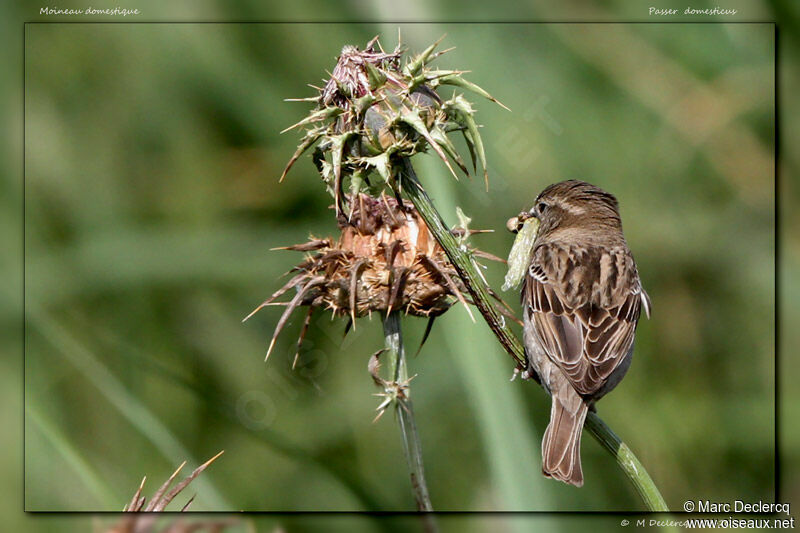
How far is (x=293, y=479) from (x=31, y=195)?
2308 millimetres

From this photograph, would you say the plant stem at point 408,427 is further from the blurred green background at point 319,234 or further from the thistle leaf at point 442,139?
the blurred green background at point 319,234

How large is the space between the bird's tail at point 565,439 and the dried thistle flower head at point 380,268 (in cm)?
74

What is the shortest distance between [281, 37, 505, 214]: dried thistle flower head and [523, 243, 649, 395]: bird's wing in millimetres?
1206

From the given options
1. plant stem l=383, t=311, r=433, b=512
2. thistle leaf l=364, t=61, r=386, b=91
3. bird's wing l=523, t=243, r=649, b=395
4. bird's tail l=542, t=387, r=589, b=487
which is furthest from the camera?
bird's wing l=523, t=243, r=649, b=395

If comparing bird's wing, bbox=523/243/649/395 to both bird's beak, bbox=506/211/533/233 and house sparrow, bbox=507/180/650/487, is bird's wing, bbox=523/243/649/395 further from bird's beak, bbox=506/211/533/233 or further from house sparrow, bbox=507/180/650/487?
bird's beak, bbox=506/211/533/233

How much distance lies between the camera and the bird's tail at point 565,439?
11.4 feet

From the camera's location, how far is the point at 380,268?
10.6ft

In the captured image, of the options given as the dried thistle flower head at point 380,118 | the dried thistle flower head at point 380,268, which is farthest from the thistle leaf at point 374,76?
the dried thistle flower head at point 380,268

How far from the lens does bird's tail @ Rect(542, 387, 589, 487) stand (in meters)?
3.47

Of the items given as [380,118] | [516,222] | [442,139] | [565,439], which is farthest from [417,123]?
[565,439]

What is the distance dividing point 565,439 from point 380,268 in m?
1.03

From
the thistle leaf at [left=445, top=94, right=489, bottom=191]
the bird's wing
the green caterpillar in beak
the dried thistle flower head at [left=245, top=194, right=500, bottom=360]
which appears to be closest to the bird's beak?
the green caterpillar in beak

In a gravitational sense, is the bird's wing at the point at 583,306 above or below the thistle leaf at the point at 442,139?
below

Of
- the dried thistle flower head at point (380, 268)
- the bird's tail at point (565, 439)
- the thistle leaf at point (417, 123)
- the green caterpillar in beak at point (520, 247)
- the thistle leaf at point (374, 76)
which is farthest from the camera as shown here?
the green caterpillar in beak at point (520, 247)
